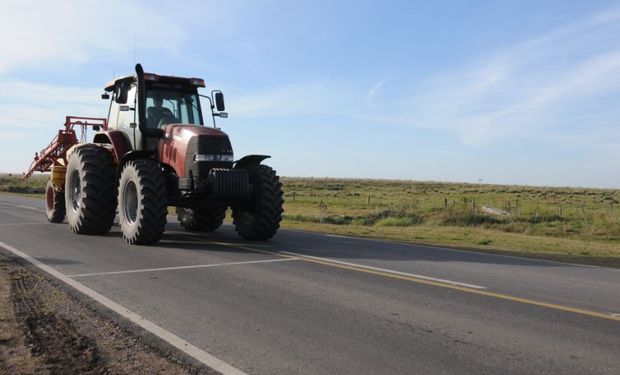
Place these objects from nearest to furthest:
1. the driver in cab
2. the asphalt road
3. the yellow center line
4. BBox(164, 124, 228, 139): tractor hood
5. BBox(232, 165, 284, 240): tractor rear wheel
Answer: the asphalt road, the yellow center line, BBox(164, 124, 228, 139): tractor hood, BBox(232, 165, 284, 240): tractor rear wheel, the driver in cab

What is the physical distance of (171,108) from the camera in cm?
1227

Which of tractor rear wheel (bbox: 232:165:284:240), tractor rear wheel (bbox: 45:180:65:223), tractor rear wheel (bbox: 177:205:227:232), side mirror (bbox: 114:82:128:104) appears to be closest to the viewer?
side mirror (bbox: 114:82:128:104)

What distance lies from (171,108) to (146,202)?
110 inches

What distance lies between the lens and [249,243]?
38.1 feet

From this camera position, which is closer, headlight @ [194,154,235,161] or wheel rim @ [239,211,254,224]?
headlight @ [194,154,235,161]

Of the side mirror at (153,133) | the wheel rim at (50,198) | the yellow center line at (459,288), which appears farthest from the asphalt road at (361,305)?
the wheel rim at (50,198)

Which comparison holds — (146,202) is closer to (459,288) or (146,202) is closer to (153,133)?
(153,133)

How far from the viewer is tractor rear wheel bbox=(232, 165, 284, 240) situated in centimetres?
1157

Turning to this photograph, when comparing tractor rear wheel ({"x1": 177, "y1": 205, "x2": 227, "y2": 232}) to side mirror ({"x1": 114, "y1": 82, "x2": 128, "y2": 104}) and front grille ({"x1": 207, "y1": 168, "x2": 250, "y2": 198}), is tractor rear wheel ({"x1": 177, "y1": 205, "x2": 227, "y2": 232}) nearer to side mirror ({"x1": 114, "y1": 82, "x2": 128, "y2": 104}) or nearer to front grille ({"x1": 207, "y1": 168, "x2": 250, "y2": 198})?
front grille ({"x1": 207, "y1": 168, "x2": 250, "y2": 198})

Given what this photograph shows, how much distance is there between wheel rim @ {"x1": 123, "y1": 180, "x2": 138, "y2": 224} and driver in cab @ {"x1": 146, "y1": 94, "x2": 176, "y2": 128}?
1422mm

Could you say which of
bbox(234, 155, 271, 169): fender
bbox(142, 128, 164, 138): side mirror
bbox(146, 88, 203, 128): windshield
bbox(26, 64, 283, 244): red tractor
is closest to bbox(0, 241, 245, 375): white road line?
bbox(26, 64, 283, 244): red tractor

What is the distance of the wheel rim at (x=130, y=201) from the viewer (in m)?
11.3

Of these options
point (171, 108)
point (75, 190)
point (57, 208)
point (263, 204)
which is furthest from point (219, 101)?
point (57, 208)

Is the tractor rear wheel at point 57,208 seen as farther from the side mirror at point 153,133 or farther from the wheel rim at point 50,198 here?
the side mirror at point 153,133
